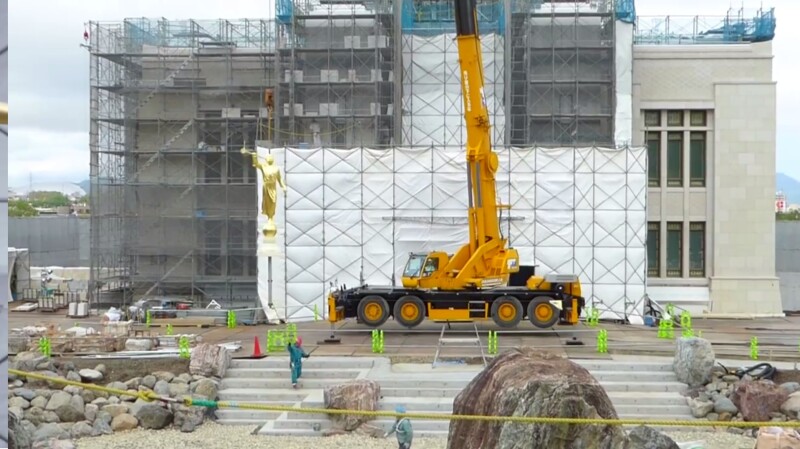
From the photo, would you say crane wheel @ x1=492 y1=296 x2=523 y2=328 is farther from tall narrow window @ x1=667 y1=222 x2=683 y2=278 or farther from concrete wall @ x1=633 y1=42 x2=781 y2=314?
tall narrow window @ x1=667 y1=222 x2=683 y2=278

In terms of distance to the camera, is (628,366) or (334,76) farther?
(334,76)

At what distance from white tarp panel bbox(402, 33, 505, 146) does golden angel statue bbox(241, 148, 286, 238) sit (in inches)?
262

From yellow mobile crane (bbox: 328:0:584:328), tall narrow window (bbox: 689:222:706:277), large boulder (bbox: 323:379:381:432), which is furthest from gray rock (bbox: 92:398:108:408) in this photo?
tall narrow window (bbox: 689:222:706:277)

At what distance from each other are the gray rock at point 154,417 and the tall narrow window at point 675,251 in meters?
21.1

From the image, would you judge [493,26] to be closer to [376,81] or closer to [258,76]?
[376,81]

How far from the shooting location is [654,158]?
32.4 meters

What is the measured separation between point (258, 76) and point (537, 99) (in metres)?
10.4

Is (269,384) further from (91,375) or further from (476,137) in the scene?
(476,137)

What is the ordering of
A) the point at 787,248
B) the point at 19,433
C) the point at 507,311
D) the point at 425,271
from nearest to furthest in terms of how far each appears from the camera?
the point at 19,433 < the point at 507,311 < the point at 425,271 < the point at 787,248

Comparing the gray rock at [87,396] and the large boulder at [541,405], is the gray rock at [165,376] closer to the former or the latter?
the gray rock at [87,396]

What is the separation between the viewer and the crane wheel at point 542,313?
2294 cm

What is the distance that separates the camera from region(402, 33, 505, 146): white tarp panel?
101 ft

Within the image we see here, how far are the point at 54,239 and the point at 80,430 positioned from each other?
2957 cm

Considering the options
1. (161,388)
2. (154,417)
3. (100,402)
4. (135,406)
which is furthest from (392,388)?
(100,402)
